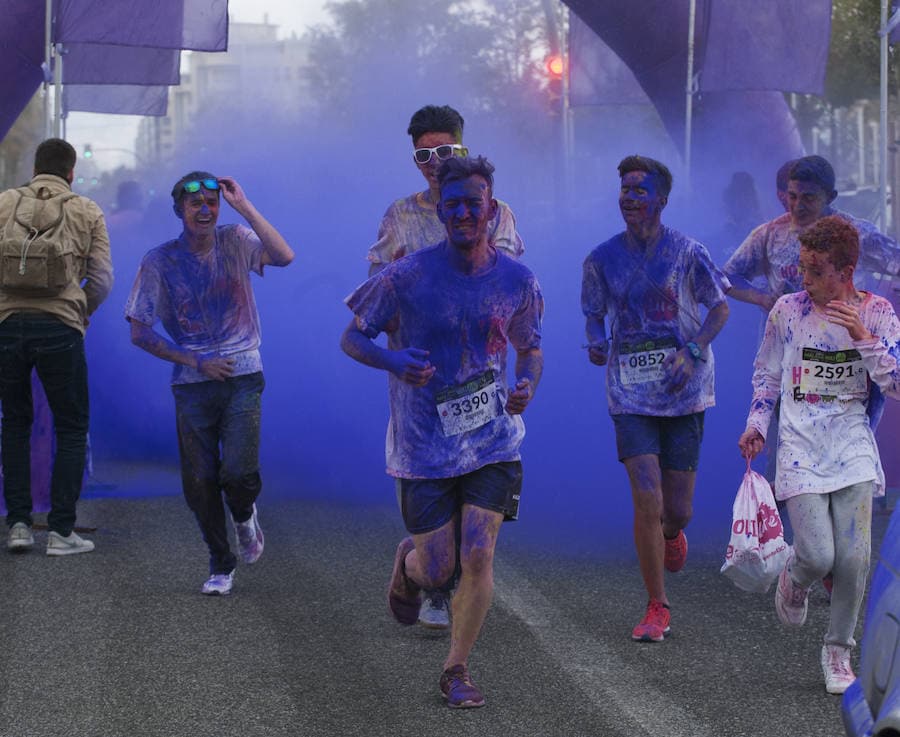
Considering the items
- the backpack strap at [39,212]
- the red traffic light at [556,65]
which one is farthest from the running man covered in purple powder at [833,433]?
the red traffic light at [556,65]

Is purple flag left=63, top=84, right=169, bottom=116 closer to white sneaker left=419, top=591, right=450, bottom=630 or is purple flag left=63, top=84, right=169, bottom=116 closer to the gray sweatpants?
white sneaker left=419, top=591, right=450, bottom=630

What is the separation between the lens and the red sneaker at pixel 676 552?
723cm

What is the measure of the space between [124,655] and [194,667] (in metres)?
0.36

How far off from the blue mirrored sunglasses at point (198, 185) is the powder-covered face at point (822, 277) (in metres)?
2.92

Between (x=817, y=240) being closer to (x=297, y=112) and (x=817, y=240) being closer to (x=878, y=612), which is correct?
(x=878, y=612)

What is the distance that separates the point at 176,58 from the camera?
15688 millimetres

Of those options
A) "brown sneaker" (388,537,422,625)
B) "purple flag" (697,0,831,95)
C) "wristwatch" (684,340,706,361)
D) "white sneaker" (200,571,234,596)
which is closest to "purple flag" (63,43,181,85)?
"purple flag" (697,0,831,95)

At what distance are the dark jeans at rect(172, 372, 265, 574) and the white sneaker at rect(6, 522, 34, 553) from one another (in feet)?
5.10

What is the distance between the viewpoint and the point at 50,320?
870 centimetres

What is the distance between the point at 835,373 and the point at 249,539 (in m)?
3.17

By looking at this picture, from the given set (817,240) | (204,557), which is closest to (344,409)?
(204,557)

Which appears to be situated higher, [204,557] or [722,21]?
[722,21]

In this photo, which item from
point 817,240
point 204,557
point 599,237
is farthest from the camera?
point 599,237

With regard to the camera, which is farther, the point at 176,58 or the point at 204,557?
the point at 176,58
